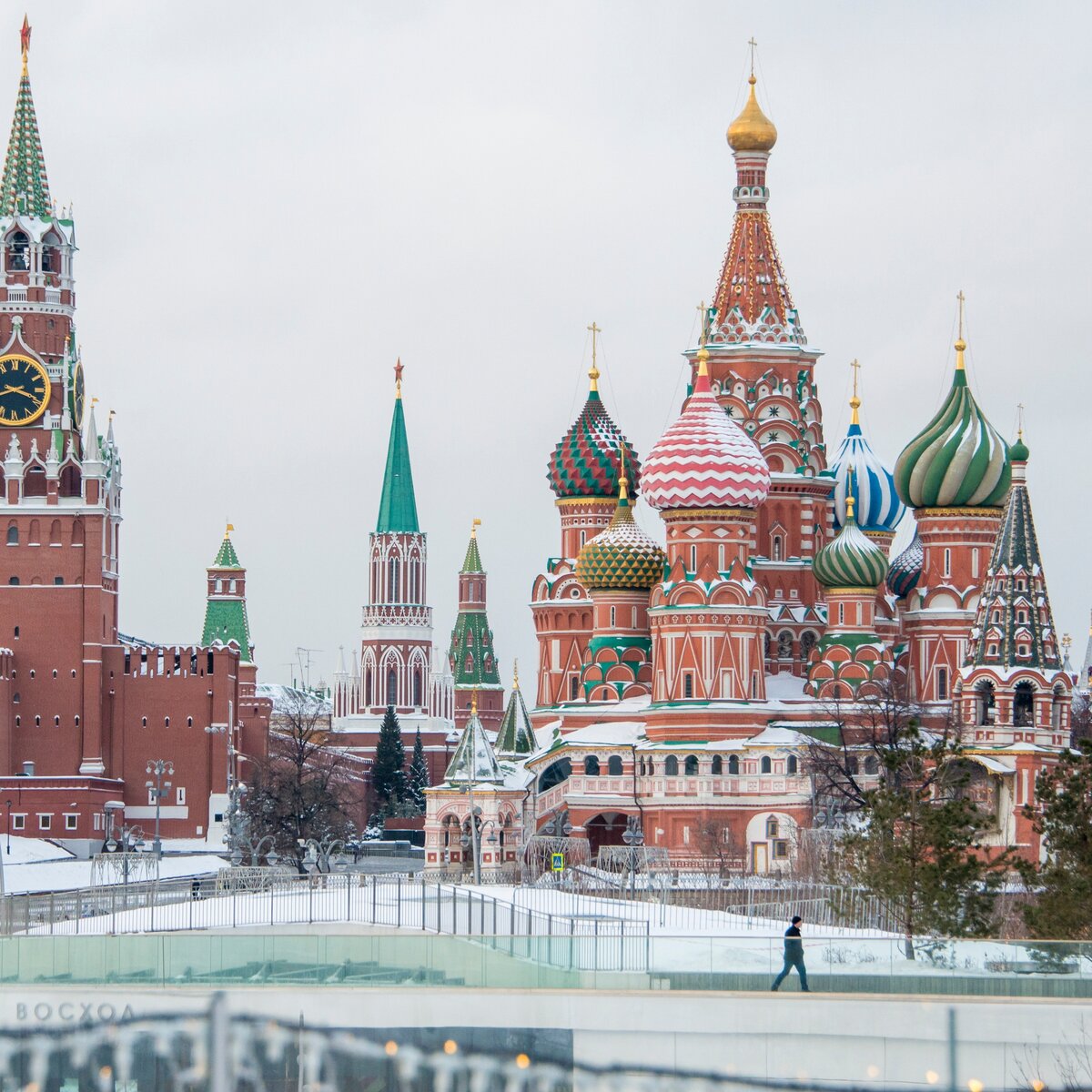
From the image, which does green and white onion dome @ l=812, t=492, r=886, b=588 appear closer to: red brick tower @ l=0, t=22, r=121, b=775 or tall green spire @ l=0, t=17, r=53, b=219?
red brick tower @ l=0, t=22, r=121, b=775

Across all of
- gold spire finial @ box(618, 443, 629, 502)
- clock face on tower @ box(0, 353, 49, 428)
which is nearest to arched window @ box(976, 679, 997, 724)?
gold spire finial @ box(618, 443, 629, 502)

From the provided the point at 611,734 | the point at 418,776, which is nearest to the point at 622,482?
the point at 611,734

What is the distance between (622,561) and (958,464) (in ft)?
33.5

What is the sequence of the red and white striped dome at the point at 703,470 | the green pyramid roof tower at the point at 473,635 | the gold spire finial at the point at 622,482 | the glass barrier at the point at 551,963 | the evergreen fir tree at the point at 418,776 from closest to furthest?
the glass barrier at the point at 551,963
the red and white striped dome at the point at 703,470
the gold spire finial at the point at 622,482
the evergreen fir tree at the point at 418,776
the green pyramid roof tower at the point at 473,635

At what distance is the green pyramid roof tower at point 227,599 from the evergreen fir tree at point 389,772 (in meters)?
7.98

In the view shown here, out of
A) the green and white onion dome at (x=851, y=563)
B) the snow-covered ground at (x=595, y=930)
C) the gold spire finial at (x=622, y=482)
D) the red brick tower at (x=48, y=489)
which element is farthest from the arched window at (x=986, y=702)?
the red brick tower at (x=48, y=489)

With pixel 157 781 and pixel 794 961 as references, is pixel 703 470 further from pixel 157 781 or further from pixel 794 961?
pixel 794 961

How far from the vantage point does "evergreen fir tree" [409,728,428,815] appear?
141m

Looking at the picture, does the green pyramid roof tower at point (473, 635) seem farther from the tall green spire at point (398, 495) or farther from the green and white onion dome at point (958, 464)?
the green and white onion dome at point (958, 464)

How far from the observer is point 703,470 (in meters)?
88.1

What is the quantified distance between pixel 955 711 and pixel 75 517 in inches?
1585

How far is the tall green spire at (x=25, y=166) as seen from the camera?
118m

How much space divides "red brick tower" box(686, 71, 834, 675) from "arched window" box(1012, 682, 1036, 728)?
11346 millimetres

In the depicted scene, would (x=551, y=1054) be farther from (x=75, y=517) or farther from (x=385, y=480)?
(x=385, y=480)
